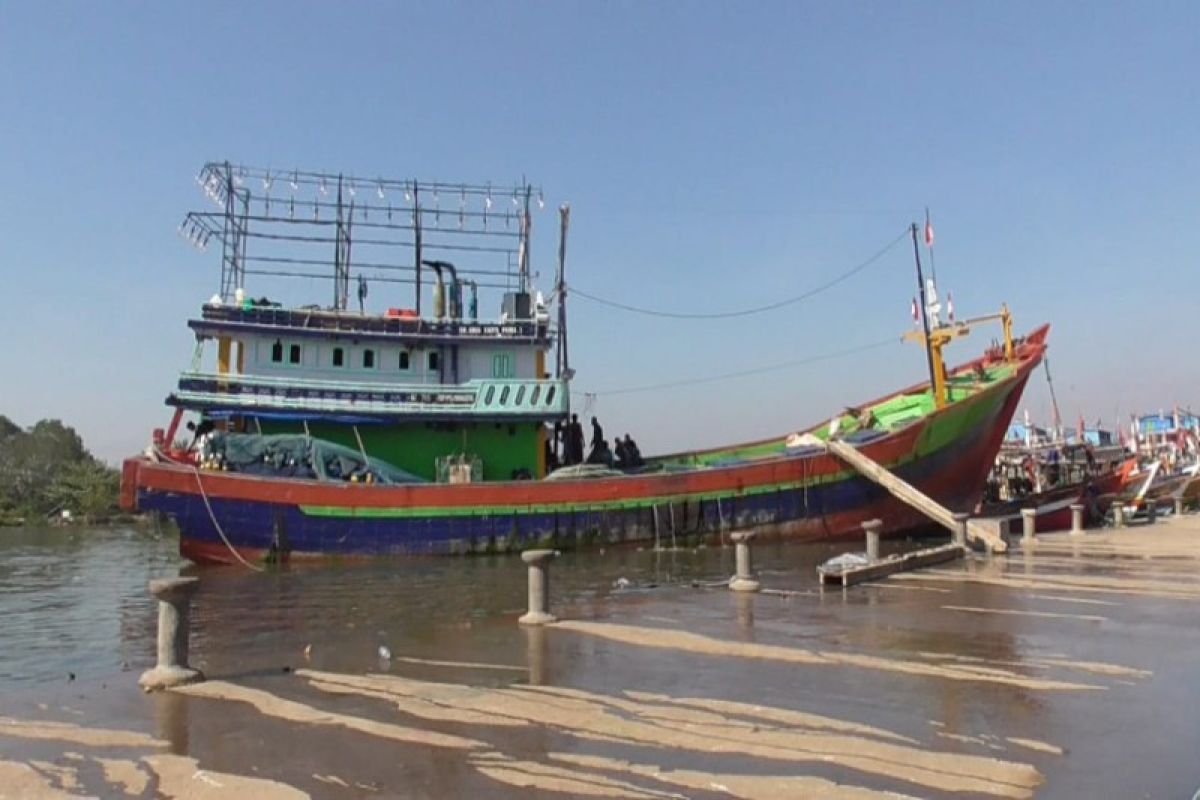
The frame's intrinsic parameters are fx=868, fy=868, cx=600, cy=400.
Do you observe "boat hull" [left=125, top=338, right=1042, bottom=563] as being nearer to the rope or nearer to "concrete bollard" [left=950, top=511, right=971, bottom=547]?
the rope

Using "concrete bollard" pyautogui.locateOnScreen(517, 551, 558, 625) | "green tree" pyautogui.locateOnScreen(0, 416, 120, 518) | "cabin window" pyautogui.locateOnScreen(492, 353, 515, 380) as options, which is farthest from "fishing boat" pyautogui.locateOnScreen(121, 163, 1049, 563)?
"green tree" pyautogui.locateOnScreen(0, 416, 120, 518)

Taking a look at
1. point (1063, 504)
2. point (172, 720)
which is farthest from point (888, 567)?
point (1063, 504)

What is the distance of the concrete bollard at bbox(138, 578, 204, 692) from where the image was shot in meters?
6.58

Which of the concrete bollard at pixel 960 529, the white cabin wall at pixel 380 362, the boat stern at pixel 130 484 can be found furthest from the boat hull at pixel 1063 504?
the boat stern at pixel 130 484

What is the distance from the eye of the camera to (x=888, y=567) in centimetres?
1269

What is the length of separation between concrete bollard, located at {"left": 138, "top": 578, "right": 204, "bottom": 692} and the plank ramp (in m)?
7.76

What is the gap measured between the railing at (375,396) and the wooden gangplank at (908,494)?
23.8 feet

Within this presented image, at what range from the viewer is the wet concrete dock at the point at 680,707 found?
4.18 m

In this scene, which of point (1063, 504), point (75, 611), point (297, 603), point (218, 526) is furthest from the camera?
point (1063, 504)

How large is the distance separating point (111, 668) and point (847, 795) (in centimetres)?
834

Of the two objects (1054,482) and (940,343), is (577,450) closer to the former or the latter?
(940,343)

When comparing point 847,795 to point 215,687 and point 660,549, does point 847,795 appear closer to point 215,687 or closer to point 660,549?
point 215,687

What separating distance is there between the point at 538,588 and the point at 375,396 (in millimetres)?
13679

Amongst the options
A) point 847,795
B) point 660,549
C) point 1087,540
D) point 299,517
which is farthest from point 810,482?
point 847,795
